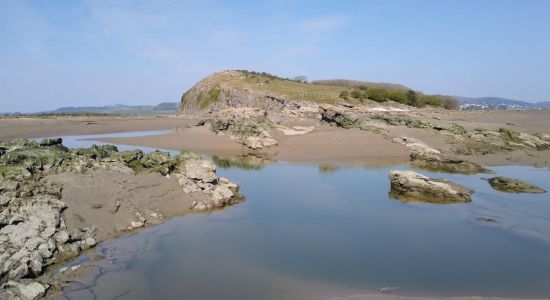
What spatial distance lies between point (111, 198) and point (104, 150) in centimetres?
511

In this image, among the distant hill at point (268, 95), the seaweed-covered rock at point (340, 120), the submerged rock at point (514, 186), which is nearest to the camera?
the submerged rock at point (514, 186)

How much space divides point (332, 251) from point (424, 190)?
21.6 feet

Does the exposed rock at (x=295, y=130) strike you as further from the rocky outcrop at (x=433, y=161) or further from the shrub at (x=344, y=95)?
the shrub at (x=344, y=95)

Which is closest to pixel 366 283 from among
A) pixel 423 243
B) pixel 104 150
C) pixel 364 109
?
pixel 423 243

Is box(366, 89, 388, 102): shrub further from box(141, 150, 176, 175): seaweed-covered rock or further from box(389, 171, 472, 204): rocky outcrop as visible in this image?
box(141, 150, 176, 175): seaweed-covered rock

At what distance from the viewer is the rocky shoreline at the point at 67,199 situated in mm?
8688

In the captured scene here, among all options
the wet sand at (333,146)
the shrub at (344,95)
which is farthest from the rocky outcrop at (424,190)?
the shrub at (344,95)

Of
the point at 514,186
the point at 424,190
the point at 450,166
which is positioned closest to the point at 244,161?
the point at 450,166

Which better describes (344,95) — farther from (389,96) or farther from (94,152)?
(94,152)

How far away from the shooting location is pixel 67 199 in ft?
37.3

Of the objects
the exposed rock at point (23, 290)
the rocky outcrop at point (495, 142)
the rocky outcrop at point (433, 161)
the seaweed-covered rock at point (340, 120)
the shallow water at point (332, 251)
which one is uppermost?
the seaweed-covered rock at point (340, 120)

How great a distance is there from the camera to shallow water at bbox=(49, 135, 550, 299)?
7953 mm

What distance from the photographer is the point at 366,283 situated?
811cm

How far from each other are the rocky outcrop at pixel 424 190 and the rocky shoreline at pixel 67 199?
5.56m
